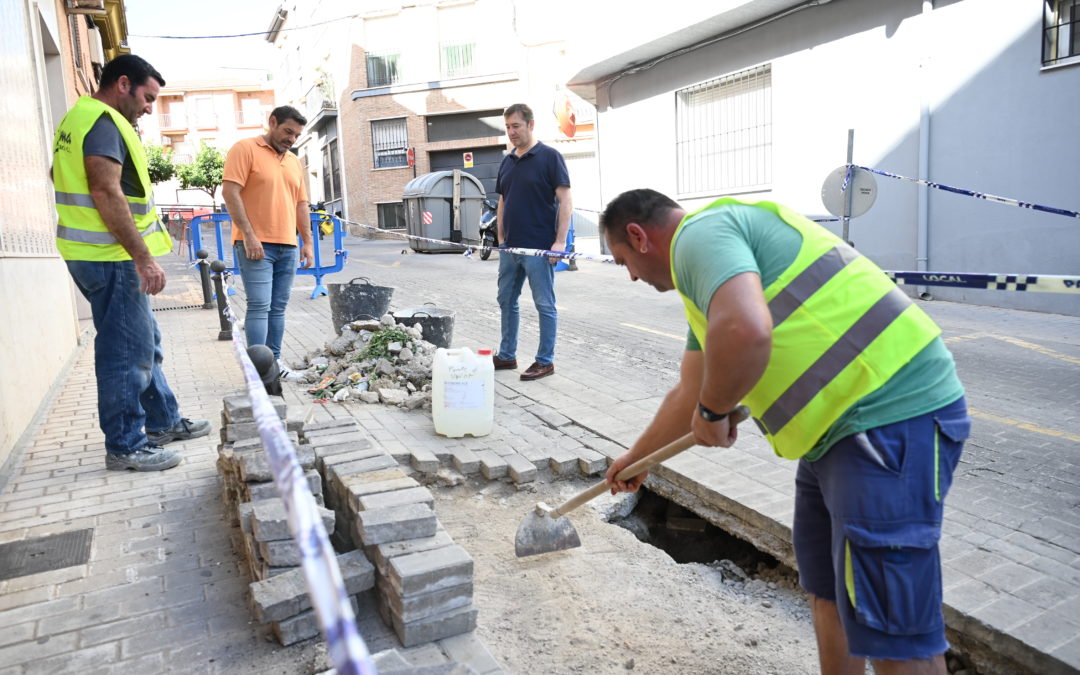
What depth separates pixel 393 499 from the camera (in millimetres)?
2684

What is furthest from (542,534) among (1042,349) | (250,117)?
(250,117)

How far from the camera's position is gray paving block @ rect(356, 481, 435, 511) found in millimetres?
2639

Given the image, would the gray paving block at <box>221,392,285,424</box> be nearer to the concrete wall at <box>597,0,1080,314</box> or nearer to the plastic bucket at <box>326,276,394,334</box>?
the plastic bucket at <box>326,276,394,334</box>

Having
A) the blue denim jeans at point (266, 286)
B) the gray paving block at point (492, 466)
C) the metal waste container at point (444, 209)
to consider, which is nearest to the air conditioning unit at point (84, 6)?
the blue denim jeans at point (266, 286)

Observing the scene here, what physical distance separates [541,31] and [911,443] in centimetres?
3063

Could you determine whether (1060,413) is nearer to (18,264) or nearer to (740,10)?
(18,264)

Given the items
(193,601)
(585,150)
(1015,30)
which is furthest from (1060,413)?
(585,150)

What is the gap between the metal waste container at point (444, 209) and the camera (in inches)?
774

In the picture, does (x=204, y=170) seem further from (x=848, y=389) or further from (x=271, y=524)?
(x=848, y=389)

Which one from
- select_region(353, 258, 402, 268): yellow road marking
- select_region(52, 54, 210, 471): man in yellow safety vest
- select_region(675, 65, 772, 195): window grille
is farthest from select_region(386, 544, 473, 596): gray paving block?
select_region(353, 258, 402, 268): yellow road marking

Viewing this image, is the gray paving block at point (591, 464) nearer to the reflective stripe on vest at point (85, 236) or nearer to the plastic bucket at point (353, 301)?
the reflective stripe on vest at point (85, 236)

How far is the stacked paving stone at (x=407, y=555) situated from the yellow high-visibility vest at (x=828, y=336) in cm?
119

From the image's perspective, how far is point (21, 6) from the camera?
637 centimetres

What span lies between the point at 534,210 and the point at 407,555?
3.60 metres
